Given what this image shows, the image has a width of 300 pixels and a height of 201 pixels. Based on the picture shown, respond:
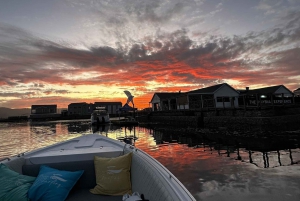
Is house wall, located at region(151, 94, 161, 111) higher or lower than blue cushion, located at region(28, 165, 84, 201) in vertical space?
higher

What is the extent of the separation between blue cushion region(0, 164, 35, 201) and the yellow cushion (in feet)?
3.47

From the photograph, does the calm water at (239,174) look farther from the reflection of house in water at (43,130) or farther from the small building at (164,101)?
the small building at (164,101)

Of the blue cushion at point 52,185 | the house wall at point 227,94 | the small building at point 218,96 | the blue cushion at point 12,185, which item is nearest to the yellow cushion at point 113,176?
the blue cushion at point 52,185

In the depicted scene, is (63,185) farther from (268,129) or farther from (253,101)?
(253,101)

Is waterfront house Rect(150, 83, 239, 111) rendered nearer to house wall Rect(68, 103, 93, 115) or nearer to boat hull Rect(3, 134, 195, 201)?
boat hull Rect(3, 134, 195, 201)

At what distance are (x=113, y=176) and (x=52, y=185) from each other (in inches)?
37.8

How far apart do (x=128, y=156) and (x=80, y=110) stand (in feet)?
367

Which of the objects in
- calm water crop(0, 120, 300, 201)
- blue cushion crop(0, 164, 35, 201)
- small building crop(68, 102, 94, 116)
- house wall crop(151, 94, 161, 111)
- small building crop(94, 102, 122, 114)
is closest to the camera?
blue cushion crop(0, 164, 35, 201)

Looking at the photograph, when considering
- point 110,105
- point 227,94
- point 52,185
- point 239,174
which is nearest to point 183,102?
point 227,94

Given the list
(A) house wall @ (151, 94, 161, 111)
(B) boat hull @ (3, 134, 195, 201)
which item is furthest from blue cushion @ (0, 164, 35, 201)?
(A) house wall @ (151, 94, 161, 111)

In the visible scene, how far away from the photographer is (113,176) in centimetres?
336

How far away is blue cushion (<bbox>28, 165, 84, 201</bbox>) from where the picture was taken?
9.34ft

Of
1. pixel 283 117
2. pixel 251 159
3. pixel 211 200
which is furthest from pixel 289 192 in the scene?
pixel 283 117

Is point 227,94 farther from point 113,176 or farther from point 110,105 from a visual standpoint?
point 110,105
